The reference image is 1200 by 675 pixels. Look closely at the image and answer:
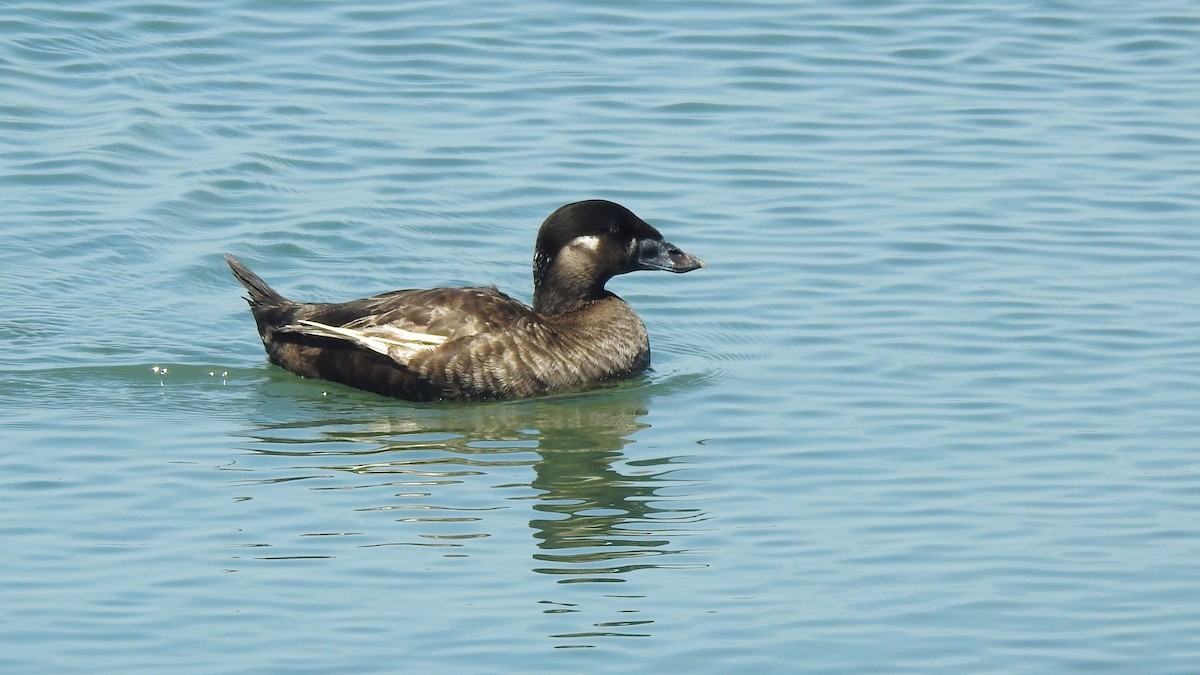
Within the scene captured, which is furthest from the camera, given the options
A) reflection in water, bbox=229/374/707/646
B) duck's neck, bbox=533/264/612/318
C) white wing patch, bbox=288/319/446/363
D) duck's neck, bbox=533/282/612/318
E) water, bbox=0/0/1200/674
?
duck's neck, bbox=533/282/612/318

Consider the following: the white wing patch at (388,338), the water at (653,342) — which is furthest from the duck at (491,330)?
the water at (653,342)

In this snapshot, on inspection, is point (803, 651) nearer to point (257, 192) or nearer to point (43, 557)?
point (43, 557)

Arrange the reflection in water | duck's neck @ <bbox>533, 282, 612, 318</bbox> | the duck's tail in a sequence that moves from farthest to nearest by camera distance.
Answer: duck's neck @ <bbox>533, 282, 612, 318</bbox> < the duck's tail < the reflection in water

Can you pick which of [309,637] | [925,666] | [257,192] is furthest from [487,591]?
[257,192]

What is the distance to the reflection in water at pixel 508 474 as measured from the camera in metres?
9.26

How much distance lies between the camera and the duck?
12.0 m

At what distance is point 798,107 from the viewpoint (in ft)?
59.1

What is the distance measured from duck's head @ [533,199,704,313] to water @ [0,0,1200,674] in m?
0.62

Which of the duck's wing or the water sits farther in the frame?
the duck's wing

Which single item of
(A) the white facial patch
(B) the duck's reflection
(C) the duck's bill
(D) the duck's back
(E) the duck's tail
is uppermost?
(A) the white facial patch

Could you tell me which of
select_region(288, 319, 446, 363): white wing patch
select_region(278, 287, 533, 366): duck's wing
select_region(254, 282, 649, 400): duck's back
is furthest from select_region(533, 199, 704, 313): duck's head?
select_region(288, 319, 446, 363): white wing patch

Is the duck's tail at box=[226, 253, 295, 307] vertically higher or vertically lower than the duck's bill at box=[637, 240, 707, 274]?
lower

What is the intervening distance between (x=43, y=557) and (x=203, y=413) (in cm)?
265

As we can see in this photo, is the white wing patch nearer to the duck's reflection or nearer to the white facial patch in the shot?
the duck's reflection
